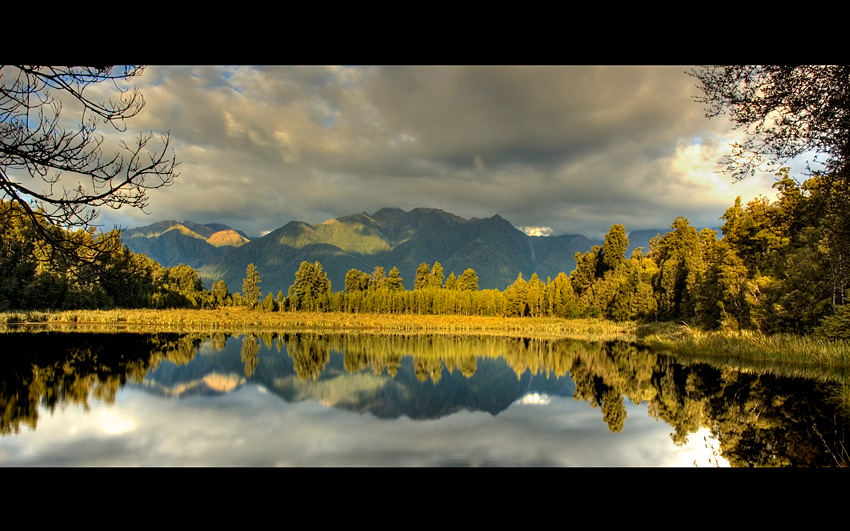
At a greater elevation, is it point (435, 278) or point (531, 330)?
point (435, 278)

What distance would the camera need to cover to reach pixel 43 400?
10.1m

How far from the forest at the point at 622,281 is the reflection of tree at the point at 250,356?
592 centimetres

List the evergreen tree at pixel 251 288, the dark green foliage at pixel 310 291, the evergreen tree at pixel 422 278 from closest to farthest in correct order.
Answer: the evergreen tree at pixel 251 288
the dark green foliage at pixel 310 291
the evergreen tree at pixel 422 278

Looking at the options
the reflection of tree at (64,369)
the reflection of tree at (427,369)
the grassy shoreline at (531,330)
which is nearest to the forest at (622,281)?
the grassy shoreline at (531,330)

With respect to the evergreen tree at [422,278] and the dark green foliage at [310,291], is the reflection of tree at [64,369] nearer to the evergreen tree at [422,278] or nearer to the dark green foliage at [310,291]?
the dark green foliage at [310,291]

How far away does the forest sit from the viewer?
31.6ft

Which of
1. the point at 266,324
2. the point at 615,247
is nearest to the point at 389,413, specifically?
the point at 266,324

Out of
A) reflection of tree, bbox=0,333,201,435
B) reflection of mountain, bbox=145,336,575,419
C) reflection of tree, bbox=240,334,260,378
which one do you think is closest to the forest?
reflection of tree, bbox=0,333,201,435

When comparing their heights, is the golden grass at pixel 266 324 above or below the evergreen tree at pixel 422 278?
below

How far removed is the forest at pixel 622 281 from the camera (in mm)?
9617

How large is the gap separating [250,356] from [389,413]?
36.4 ft

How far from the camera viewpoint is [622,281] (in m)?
50.5

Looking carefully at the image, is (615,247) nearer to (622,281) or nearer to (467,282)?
(622,281)

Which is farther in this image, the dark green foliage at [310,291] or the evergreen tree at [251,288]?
the dark green foliage at [310,291]
